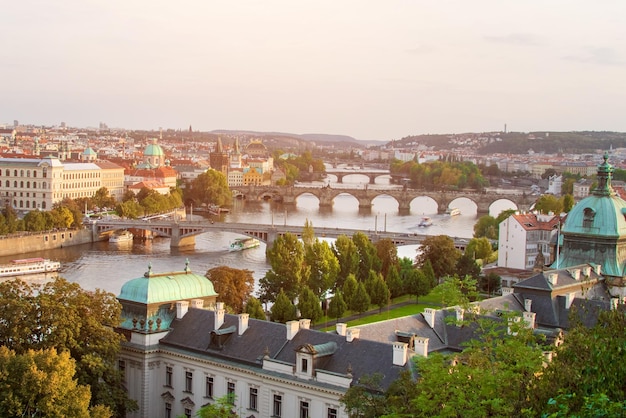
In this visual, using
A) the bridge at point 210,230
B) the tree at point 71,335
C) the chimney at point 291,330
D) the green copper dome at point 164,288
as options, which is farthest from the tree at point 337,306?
the bridge at point 210,230

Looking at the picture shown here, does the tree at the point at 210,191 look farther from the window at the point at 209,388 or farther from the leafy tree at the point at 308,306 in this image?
the window at the point at 209,388

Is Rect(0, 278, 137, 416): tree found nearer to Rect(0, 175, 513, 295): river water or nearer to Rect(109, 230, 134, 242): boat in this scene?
Rect(0, 175, 513, 295): river water

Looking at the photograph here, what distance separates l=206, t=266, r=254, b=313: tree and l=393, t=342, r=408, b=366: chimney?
17697 mm

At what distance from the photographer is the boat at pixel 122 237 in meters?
76.6

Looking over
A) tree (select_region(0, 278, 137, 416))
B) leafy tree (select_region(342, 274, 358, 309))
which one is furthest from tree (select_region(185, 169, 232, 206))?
tree (select_region(0, 278, 137, 416))

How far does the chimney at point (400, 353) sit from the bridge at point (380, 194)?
83419 millimetres

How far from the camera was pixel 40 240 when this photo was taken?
70.0 meters

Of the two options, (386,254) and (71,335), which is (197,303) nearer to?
(71,335)

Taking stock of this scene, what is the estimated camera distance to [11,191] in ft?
296

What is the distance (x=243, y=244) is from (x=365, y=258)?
76.9ft

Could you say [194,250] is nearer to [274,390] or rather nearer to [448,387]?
[274,390]

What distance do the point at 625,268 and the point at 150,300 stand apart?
18863mm

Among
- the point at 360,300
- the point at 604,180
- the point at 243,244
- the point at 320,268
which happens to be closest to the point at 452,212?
the point at 243,244

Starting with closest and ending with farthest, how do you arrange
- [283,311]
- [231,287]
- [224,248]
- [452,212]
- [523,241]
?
[283,311], [231,287], [523,241], [224,248], [452,212]
